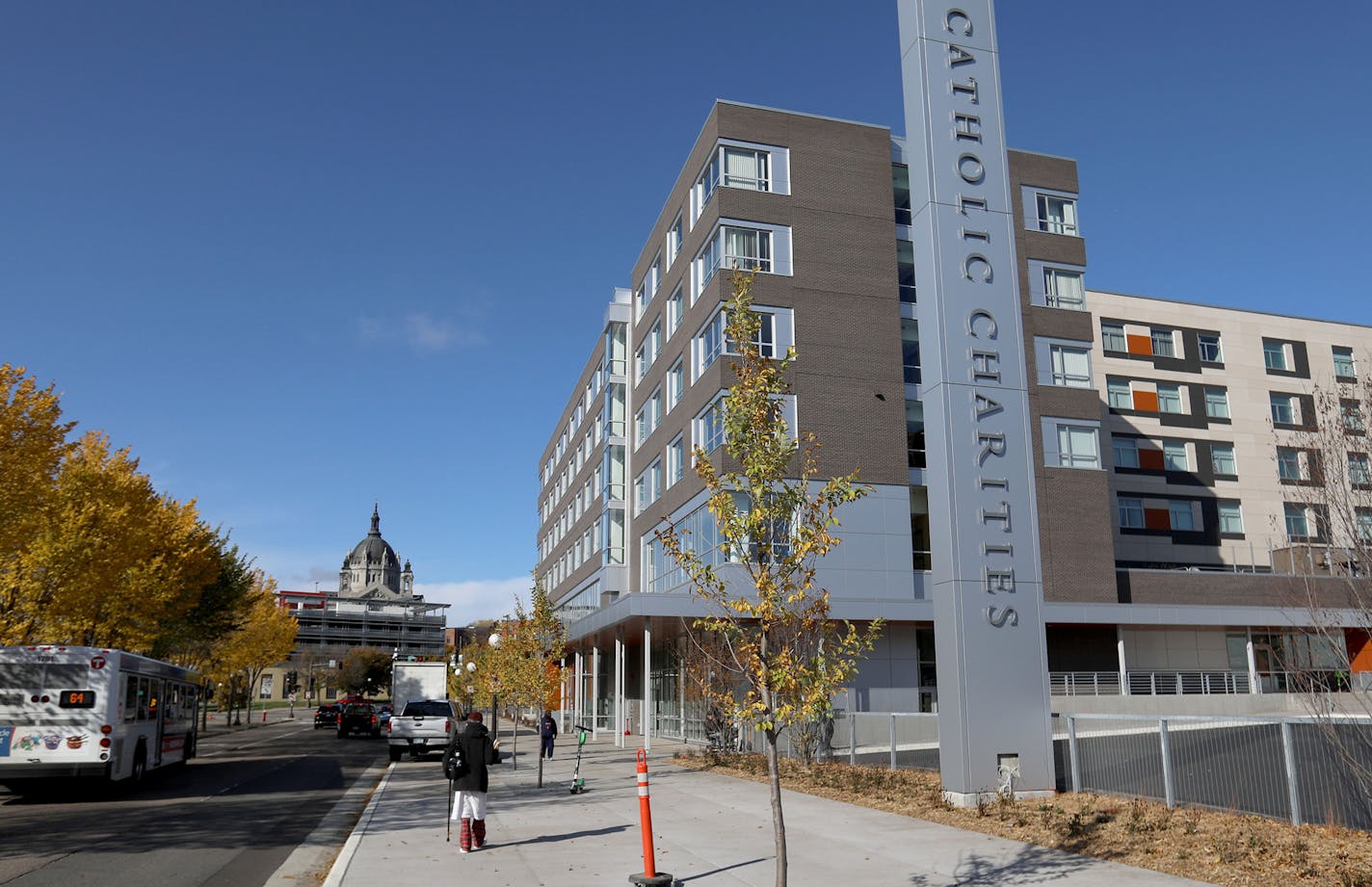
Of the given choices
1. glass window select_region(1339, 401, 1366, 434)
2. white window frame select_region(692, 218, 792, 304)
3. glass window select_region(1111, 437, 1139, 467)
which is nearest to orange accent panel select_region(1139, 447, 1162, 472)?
glass window select_region(1111, 437, 1139, 467)

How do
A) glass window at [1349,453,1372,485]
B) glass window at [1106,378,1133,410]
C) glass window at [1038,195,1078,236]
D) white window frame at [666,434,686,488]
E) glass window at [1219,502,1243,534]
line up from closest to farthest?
glass window at [1349,453,1372,485], white window frame at [666,434,686,488], glass window at [1038,195,1078,236], glass window at [1106,378,1133,410], glass window at [1219,502,1243,534]

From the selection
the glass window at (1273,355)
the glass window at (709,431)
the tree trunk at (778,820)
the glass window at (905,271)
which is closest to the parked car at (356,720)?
the glass window at (709,431)

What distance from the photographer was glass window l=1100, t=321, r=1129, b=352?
4972cm

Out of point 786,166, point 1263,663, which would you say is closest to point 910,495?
point 786,166

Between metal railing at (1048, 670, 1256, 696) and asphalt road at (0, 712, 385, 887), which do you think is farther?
metal railing at (1048, 670, 1256, 696)

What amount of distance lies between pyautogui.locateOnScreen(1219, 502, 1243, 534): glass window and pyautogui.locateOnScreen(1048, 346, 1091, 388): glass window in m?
17.4

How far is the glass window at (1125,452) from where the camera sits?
48656mm

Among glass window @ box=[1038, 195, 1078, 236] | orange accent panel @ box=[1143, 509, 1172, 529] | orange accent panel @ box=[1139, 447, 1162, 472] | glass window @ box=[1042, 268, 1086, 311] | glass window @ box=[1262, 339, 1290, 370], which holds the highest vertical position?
glass window @ box=[1038, 195, 1078, 236]

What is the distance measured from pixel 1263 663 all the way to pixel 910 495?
16610 millimetres

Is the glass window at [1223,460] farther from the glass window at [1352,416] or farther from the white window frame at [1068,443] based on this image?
the glass window at [1352,416]

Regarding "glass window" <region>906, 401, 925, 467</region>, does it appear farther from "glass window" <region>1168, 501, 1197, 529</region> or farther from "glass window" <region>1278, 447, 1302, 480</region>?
"glass window" <region>1168, 501, 1197, 529</region>

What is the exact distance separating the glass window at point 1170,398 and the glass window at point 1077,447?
Result: 15.4 m

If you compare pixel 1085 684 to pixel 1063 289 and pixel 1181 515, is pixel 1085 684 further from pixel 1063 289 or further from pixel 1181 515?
pixel 1181 515

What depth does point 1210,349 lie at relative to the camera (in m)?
51.4
